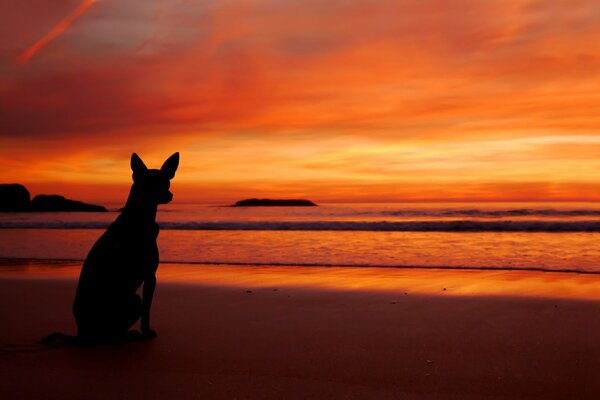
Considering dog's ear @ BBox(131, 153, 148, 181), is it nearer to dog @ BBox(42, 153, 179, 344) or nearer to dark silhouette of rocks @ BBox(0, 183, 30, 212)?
dog @ BBox(42, 153, 179, 344)

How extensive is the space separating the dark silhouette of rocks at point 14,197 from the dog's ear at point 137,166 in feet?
303

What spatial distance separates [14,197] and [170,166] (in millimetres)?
96324

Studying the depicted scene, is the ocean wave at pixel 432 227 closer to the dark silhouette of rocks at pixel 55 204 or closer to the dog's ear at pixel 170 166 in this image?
the dog's ear at pixel 170 166

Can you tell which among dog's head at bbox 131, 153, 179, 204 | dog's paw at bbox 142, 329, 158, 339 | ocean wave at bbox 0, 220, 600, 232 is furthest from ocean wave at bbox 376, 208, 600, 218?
dog's head at bbox 131, 153, 179, 204

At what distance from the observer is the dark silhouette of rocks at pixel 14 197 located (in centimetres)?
8800

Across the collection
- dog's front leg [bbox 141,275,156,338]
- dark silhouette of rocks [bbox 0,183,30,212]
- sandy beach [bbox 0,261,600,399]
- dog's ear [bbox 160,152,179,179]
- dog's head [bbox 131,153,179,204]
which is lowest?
sandy beach [bbox 0,261,600,399]

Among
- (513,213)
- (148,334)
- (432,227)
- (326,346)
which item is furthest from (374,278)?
(513,213)

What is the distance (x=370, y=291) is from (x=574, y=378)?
14.2 feet

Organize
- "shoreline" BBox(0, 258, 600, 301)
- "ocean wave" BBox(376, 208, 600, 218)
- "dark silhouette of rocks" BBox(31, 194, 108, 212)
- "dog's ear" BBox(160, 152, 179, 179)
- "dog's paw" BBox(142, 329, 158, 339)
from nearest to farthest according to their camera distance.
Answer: "dog's ear" BBox(160, 152, 179, 179)
"dog's paw" BBox(142, 329, 158, 339)
"shoreline" BBox(0, 258, 600, 301)
"ocean wave" BBox(376, 208, 600, 218)
"dark silhouette of rocks" BBox(31, 194, 108, 212)

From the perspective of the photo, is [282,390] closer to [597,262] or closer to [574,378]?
[574,378]

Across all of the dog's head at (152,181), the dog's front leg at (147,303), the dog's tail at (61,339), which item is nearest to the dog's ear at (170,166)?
the dog's head at (152,181)

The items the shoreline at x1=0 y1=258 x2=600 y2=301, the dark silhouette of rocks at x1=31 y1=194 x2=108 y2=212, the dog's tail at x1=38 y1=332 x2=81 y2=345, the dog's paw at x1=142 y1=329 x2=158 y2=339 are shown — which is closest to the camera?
the dog's tail at x1=38 y1=332 x2=81 y2=345

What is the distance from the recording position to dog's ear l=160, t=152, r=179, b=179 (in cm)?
463

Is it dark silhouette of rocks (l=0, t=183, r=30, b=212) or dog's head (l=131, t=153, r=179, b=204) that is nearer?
dog's head (l=131, t=153, r=179, b=204)
